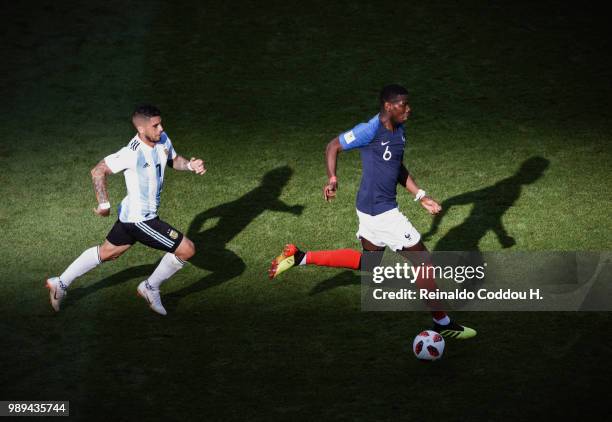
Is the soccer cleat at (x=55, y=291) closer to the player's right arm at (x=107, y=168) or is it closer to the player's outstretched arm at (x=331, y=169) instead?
the player's right arm at (x=107, y=168)

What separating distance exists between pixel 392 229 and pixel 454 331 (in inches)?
49.0

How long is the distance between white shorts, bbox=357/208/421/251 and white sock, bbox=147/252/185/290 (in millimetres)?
2070

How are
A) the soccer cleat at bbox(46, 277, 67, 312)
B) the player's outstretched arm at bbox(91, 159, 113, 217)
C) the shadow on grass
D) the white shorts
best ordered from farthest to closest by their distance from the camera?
the shadow on grass < the soccer cleat at bbox(46, 277, 67, 312) < the white shorts < the player's outstretched arm at bbox(91, 159, 113, 217)

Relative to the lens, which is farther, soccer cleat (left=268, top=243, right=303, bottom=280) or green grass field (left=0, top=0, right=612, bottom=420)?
soccer cleat (left=268, top=243, right=303, bottom=280)

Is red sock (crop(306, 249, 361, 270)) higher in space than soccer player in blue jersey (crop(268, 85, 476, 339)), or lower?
lower

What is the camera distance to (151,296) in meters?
11.6

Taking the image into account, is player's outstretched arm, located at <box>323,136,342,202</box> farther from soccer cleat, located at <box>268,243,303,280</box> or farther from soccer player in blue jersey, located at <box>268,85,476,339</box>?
soccer cleat, located at <box>268,243,303,280</box>

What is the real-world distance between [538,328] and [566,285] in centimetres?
105

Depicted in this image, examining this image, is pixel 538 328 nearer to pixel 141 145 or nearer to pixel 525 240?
pixel 525 240

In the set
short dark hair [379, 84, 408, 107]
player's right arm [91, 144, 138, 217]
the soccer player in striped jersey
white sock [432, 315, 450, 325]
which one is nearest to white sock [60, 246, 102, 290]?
the soccer player in striped jersey

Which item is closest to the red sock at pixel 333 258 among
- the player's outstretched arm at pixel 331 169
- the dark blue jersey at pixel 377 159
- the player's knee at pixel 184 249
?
the dark blue jersey at pixel 377 159

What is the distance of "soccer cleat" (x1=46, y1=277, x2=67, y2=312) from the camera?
11.6 meters

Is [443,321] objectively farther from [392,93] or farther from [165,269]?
[165,269]

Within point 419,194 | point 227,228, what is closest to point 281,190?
point 227,228
